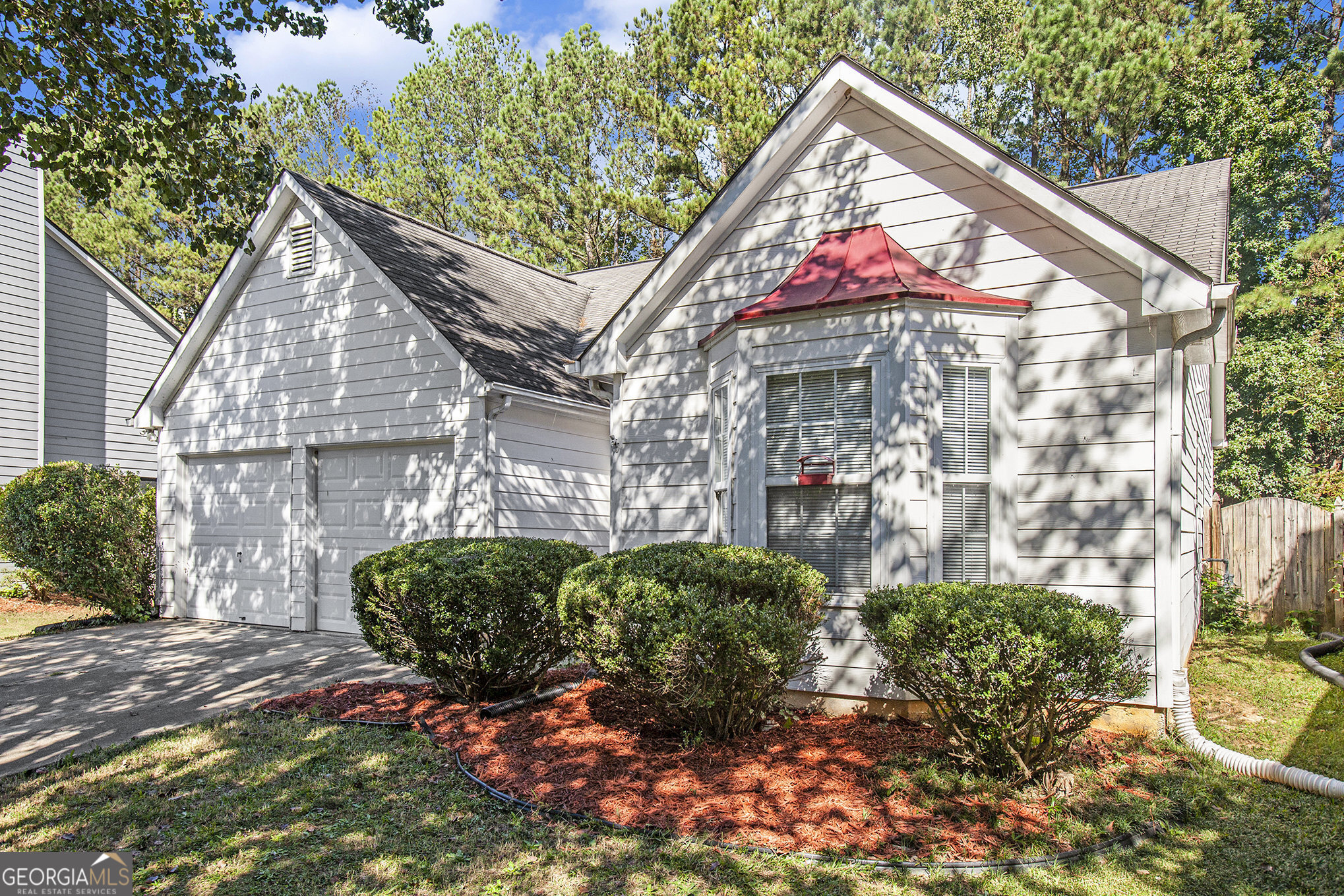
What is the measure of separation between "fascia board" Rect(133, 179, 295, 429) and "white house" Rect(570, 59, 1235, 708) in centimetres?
704

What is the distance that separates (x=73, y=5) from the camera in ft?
20.6

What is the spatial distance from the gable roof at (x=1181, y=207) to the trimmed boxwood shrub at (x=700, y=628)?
3968mm

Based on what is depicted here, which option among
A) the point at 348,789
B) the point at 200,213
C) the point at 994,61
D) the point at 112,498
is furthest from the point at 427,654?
the point at 994,61

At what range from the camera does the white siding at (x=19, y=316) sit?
13477 millimetres

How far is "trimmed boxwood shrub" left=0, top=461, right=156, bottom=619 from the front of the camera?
11453 millimetres

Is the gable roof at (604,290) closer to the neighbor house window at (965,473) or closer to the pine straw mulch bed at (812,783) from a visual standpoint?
the neighbor house window at (965,473)

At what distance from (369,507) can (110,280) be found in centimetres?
1038

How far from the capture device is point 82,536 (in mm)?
11531

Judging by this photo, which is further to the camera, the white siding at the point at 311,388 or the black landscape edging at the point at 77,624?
the black landscape edging at the point at 77,624

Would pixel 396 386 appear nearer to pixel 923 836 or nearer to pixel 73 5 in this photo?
pixel 73 5

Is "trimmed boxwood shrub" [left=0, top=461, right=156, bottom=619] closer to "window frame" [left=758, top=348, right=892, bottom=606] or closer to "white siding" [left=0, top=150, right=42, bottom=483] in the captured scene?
"white siding" [left=0, top=150, right=42, bottom=483]

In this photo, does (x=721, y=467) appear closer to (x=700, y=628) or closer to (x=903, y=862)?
(x=700, y=628)

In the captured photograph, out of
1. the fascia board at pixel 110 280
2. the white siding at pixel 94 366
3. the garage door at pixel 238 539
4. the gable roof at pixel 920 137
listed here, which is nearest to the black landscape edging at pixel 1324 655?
the gable roof at pixel 920 137

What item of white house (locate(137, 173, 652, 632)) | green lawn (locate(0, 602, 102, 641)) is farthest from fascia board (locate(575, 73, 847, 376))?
green lawn (locate(0, 602, 102, 641))
